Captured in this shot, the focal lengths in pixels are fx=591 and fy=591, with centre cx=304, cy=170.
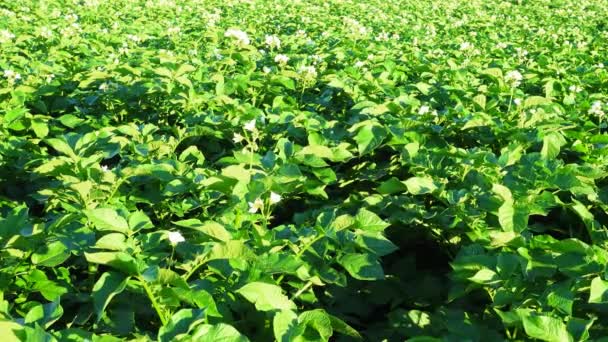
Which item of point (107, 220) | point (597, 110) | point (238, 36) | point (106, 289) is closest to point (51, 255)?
point (107, 220)

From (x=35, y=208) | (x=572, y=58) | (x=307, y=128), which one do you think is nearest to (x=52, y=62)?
(x=35, y=208)

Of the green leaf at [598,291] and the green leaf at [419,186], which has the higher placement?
the green leaf at [598,291]

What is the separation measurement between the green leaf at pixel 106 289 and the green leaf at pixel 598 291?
120 cm

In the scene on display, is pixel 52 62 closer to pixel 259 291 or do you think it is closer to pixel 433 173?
pixel 433 173

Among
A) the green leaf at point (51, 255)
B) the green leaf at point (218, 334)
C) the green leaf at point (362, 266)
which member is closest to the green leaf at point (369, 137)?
the green leaf at point (362, 266)

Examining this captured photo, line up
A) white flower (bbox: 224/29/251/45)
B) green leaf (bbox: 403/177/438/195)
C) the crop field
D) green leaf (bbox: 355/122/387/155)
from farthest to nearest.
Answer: white flower (bbox: 224/29/251/45)
green leaf (bbox: 355/122/387/155)
green leaf (bbox: 403/177/438/195)
the crop field

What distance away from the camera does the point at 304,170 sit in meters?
2.65

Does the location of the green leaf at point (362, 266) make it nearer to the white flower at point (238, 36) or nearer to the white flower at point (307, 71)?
the white flower at point (307, 71)

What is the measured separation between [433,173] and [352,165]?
0.83 m

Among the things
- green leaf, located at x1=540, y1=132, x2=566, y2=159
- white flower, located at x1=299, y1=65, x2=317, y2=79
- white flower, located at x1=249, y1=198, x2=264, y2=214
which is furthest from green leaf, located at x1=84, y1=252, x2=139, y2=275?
white flower, located at x1=299, y1=65, x2=317, y2=79

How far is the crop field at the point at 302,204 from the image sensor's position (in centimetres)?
165

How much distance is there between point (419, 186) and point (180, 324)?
1184 millimetres

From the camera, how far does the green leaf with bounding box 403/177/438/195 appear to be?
2232 mm

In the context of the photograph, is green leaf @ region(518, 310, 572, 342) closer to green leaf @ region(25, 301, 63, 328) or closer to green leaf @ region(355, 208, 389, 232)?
green leaf @ region(355, 208, 389, 232)
